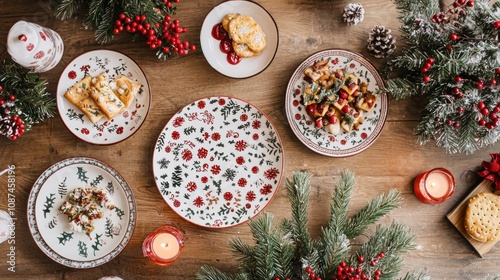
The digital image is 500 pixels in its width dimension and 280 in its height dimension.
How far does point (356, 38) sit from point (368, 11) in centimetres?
10

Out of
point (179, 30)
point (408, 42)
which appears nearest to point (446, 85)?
point (408, 42)

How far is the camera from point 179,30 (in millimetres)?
1537

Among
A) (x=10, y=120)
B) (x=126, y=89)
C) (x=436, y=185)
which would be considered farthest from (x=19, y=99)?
(x=436, y=185)

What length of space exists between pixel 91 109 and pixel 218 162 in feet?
1.44

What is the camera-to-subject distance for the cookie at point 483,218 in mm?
1559

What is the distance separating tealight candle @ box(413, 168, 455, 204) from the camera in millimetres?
1575

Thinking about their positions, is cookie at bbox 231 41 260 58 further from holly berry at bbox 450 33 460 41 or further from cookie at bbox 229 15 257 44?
holly berry at bbox 450 33 460 41

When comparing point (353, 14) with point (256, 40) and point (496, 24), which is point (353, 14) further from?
point (496, 24)

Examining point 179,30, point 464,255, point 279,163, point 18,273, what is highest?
point 179,30

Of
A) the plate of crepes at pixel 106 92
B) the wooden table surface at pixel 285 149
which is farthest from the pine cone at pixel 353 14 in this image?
the plate of crepes at pixel 106 92

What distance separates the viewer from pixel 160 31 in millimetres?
1537

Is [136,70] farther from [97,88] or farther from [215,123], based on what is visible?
[215,123]

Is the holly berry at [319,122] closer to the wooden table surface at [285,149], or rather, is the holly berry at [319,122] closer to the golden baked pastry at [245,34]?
the wooden table surface at [285,149]

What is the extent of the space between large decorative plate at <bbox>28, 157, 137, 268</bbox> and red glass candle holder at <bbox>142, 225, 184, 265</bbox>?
80mm
